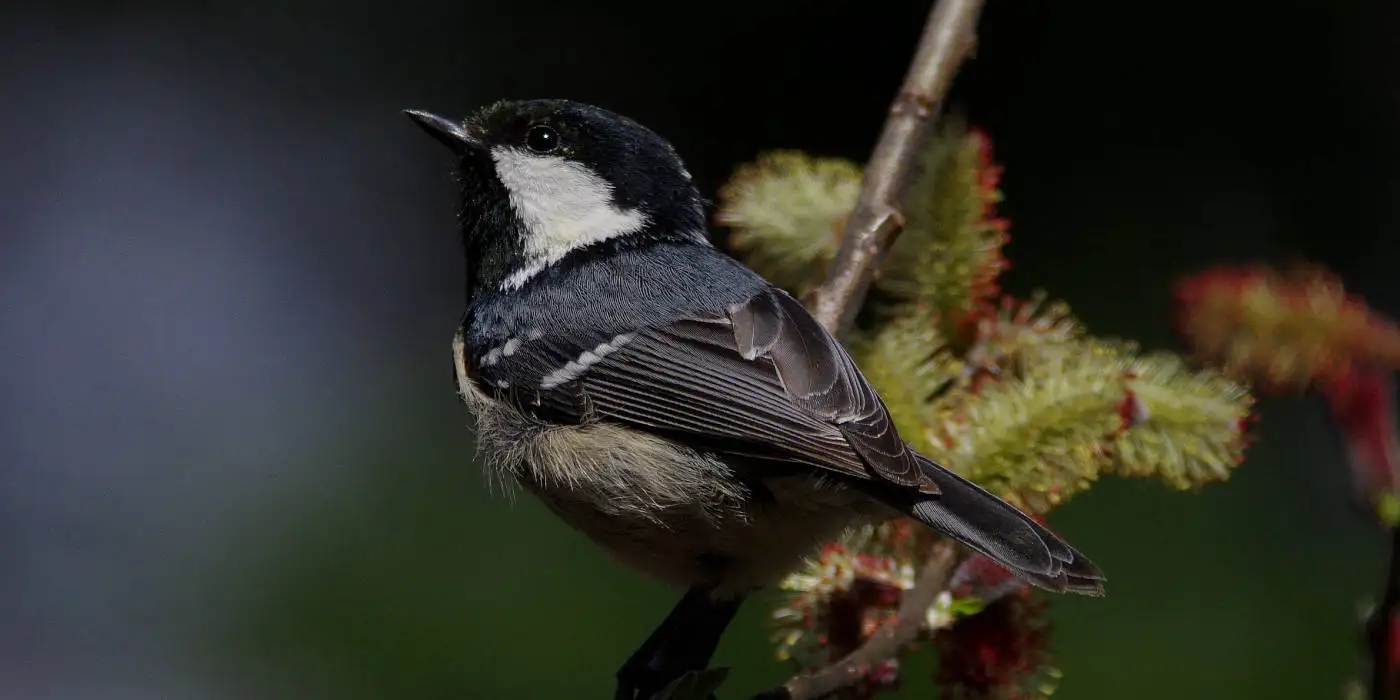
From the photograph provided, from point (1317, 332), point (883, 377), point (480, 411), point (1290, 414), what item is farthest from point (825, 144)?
point (1317, 332)

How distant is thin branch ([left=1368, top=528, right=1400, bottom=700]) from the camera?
2.72ft

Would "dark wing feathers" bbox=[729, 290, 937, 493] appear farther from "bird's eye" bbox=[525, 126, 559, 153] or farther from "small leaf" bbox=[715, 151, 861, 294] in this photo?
"bird's eye" bbox=[525, 126, 559, 153]

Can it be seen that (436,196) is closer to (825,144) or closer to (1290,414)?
(825,144)

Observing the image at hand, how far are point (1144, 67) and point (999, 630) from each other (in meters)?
2.95

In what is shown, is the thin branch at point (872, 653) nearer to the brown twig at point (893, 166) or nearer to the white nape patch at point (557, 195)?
the brown twig at point (893, 166)

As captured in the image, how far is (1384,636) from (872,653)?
0.53 metres

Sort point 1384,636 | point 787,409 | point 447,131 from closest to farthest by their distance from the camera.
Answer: point 1384,636
point 787,409
point 447,131

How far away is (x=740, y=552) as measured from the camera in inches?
63.8

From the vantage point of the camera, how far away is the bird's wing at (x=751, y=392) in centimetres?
142

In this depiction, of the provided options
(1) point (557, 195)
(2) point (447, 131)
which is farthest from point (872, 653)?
(2) point (447, 131)

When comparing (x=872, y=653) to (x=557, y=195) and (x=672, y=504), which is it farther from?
(x=557, y=195)

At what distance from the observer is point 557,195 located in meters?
1.88

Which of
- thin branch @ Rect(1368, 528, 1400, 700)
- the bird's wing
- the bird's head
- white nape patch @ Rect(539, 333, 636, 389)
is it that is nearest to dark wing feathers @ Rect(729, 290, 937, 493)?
the bird's wing

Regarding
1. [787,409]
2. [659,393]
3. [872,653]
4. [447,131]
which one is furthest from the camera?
[447,131]
